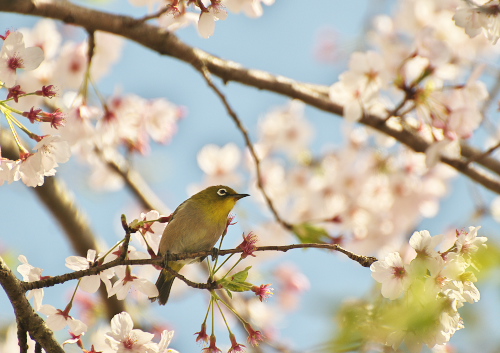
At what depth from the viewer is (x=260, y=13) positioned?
3.60 metres

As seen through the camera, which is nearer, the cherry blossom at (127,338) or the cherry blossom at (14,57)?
the cherry blossom at (14,57)

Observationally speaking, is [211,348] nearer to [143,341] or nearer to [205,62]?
[143,341]

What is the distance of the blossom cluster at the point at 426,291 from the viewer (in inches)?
59.0

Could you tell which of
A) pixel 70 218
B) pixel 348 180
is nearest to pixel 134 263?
pixel 70 218

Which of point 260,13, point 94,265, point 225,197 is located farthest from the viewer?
point 225,197

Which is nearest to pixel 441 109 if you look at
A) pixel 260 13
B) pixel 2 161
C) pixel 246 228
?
pixel 260 13

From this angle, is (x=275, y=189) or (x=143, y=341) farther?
(x=275, y=189)

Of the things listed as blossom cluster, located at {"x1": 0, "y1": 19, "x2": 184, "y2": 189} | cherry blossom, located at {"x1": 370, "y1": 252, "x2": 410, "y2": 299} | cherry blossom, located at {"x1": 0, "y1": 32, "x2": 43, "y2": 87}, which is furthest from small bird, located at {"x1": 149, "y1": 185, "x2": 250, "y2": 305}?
cherry blossom, located at {"x1": 370, "y1": 252, "x2": 410, "y2": 299}

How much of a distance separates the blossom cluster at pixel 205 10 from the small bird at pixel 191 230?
1.22m

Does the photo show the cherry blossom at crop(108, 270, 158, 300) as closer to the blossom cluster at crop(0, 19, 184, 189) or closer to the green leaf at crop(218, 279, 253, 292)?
the green leaf at crop(218, 279, 253, 292)

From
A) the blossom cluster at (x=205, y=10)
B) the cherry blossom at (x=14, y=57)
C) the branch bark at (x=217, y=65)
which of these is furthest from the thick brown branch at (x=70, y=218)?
the cherry blossom at (x=14, y=57)

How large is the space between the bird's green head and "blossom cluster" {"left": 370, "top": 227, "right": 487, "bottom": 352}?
206 cm

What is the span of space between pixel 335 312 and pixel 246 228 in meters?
4.06

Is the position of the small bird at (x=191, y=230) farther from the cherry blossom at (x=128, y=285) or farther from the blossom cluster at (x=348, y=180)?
the blossom cluster at (x=348, y=180)
